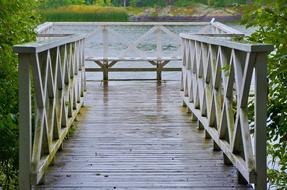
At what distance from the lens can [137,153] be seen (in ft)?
17.4

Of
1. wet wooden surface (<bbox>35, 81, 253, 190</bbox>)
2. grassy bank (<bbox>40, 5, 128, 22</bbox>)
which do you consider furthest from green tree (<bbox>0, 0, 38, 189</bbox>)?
grassy bank (<bbox>40, 5, 128, 22</bbox>)

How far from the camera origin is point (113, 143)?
5723 mm

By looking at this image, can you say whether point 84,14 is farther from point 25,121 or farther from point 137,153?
point 25,121

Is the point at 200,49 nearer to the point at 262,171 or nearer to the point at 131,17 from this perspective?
the point at 262,171

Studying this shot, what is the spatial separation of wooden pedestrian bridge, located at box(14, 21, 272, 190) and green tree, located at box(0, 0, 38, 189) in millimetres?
178

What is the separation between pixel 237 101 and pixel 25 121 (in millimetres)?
1411

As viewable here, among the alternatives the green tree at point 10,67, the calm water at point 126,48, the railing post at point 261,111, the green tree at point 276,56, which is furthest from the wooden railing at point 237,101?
the calm water at point 126,48

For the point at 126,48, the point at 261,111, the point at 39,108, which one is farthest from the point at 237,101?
the point at 126,48

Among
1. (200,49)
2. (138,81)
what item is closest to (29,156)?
(200,49)

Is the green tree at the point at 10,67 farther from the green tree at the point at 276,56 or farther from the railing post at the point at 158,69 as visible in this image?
the railing post at the point at 158,69

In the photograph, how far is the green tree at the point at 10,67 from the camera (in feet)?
14.8

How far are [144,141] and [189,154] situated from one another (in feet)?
2.27

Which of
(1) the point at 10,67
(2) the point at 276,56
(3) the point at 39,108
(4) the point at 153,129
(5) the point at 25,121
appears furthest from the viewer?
(4) the point at 153,129

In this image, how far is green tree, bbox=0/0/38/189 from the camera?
450 centimetres
